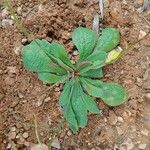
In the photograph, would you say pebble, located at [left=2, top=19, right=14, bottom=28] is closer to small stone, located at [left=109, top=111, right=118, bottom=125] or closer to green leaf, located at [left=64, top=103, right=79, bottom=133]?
green leaf, located at [left=64, top=103, right=79, bottom=133]

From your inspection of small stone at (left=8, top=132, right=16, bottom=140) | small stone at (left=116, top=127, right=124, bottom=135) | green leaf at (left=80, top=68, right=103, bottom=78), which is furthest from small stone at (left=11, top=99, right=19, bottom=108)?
small stone at (left=116, top=127, right=124, bottom=135)

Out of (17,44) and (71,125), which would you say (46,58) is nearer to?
(17,44)

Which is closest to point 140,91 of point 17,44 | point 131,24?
point 131,24

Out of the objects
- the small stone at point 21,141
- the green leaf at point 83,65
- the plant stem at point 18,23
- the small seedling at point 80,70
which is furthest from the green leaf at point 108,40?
the small stone at point 21,141

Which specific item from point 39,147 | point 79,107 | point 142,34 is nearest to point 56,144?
point 39,147

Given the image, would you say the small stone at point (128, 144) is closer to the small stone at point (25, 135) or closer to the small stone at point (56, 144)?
the small stone at point (56, 144)

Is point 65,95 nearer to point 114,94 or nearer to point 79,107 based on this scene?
point 79,107

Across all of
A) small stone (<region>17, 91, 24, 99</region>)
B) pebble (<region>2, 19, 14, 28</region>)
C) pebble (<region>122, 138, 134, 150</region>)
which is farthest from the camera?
pebble (<region>2, 19, 14, 28</region>)
